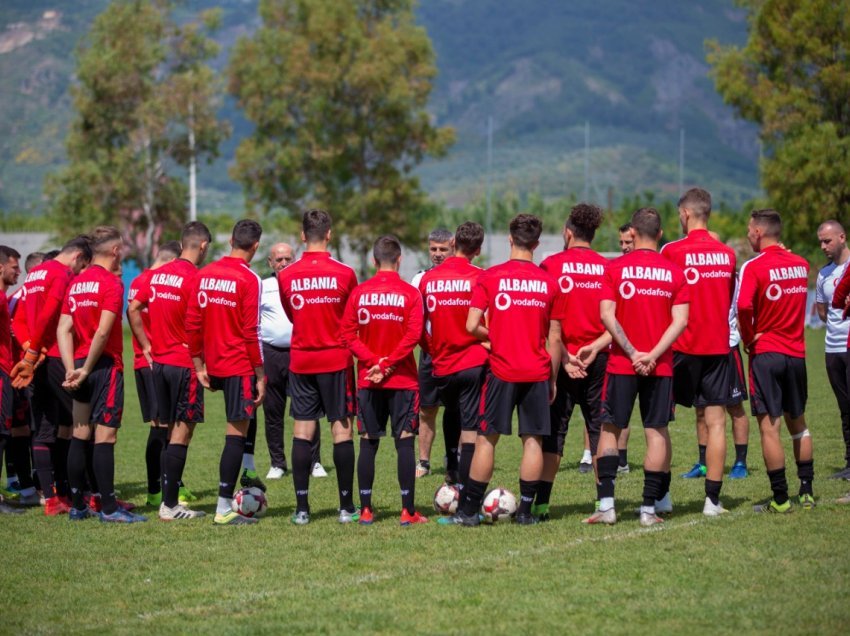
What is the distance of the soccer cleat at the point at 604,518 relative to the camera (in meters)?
9.36

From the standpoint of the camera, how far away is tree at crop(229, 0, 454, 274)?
52.2 meters

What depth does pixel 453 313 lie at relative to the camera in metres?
9.67

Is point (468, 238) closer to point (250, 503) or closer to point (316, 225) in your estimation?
point (316, 225)

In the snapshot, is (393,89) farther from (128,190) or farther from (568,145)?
(568,145)

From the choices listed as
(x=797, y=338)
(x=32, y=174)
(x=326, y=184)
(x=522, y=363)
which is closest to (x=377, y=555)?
(x=522, y=363)

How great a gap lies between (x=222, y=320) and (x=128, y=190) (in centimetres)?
4074

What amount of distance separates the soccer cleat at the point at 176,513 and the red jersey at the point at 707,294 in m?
4.53

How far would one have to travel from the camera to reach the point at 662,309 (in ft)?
30.1

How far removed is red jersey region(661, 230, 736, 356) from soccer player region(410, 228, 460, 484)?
2202 mm

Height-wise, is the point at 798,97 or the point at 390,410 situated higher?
the point at 798,97

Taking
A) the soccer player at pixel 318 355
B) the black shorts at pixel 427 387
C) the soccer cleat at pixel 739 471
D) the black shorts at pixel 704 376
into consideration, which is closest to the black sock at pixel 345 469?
the soccer player at pixel 318 355

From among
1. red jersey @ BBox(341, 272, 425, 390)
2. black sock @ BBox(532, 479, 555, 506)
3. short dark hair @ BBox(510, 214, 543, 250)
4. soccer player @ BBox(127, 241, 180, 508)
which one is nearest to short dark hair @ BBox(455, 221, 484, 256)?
short dark hair @ BBox(510, 214, 543, 250)

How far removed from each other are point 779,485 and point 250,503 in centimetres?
454

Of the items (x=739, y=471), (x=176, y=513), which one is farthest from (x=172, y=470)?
(x=739, y=471)
